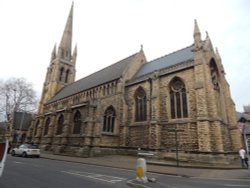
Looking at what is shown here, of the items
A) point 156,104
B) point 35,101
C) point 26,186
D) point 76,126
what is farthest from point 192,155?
point 35,101

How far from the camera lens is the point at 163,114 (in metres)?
20.6

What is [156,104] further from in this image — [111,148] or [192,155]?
[111,148]

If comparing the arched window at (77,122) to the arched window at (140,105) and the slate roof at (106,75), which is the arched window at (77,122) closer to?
the slate roof at (106,75)

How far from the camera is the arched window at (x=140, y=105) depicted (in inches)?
902

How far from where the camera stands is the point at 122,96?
982 inches

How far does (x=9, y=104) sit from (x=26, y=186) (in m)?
33.7

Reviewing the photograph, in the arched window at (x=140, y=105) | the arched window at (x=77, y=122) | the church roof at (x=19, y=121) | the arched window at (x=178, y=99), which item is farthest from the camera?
the church roof at (x=19, y=121)

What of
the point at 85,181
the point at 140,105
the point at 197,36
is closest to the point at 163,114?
the point at 140,105

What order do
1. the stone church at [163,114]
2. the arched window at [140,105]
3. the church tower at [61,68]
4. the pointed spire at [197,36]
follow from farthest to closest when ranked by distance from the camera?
the church tower at [61,68]
the arched window at [140,105]
the pointed spire at [197,36]
the stone church at [163,114]

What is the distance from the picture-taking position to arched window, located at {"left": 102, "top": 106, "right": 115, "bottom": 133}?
23638 millimetres

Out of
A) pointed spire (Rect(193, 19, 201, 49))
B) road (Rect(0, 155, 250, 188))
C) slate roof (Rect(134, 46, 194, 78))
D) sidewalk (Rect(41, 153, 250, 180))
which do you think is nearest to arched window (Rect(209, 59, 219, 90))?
slate roof (Rect(134, 46, 194, 78))

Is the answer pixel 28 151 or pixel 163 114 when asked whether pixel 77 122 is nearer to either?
pixel 28 151

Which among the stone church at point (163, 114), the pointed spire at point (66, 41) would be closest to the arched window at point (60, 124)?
the stone church at point (163, 114)

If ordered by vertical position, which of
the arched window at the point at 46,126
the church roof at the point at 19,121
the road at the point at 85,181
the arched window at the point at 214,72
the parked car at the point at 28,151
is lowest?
the road at the point at 85,181
